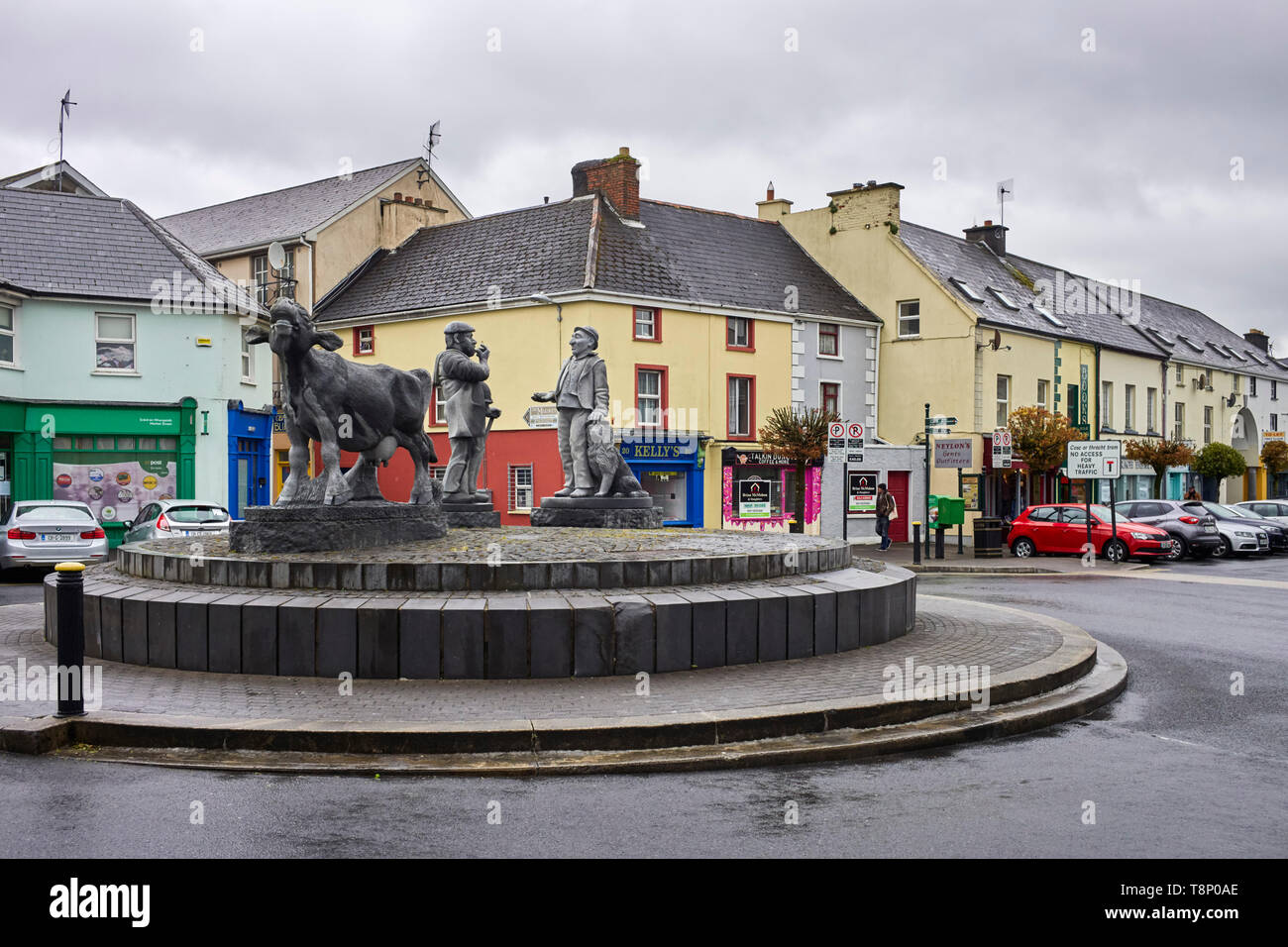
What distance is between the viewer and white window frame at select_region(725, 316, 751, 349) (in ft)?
109

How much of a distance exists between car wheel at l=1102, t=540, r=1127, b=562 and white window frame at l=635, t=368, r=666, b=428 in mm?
11893

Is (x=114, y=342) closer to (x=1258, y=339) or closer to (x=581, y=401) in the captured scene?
(x=581, y=401)

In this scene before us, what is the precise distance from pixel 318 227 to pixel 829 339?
16409 millimetres

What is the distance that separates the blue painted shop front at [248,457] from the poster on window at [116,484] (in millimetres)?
1563

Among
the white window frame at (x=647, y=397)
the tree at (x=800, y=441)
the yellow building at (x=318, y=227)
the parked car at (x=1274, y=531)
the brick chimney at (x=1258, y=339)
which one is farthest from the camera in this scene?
the brick chimney at (x=1258, y=339)

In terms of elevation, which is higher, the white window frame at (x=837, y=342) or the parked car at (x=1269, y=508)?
the white window frame at (x=837, y=342)

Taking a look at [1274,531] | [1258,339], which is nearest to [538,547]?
[1274,531]

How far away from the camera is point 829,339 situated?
35.9 meters

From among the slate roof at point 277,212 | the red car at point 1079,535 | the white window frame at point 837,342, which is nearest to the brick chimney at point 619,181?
the white window frame at point 837,342

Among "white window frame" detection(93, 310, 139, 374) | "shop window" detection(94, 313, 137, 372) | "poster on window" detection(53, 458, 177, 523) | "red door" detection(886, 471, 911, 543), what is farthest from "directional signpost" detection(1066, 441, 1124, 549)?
"shop window" detection(94, 313, 137, 372)

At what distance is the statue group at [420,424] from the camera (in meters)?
10.5

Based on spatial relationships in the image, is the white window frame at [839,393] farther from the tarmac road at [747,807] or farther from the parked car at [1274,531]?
the tarmac road at [747,807]

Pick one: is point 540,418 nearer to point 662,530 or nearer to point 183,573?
point 662,530

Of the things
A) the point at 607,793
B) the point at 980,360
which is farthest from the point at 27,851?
the point at 980,360
